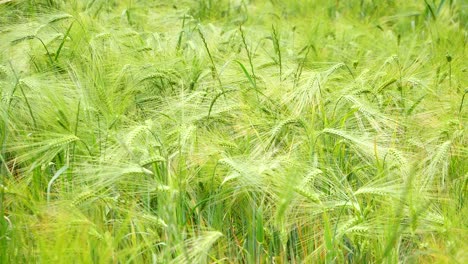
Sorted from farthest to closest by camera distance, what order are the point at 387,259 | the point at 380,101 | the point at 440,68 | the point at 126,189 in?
the point at 440,68 < the point at 380,101 < the point at 126,189 < the point at 387,259

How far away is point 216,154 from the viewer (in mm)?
1669

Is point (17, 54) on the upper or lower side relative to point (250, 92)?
upper

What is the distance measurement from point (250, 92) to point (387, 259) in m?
0.86

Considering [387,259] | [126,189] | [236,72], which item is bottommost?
[387,259]

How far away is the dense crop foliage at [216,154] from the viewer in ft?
4.65

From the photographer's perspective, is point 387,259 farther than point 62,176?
No

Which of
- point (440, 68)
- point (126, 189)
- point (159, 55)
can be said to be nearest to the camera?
point (126, 189)

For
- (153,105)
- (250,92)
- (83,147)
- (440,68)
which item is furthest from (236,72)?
(440,68)

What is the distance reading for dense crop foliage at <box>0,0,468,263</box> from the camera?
1416mm

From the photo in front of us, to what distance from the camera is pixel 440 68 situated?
256 centimetres

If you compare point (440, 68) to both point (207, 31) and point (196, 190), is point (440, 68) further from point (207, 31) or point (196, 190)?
point (196, 190)

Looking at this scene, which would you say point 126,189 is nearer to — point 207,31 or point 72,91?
point 72,91

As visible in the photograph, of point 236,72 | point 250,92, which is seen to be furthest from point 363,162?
point 236,72

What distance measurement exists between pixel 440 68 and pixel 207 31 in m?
1.03
